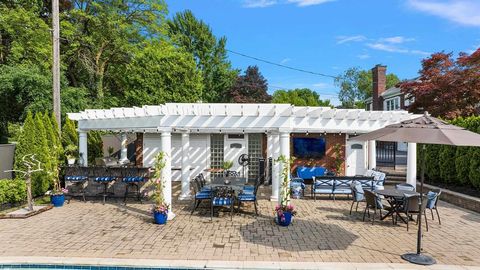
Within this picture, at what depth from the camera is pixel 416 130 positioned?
5.04 metres

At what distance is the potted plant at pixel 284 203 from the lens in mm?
7246

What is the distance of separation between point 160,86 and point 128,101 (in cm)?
269

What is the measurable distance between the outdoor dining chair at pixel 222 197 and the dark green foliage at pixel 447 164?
8.31 m

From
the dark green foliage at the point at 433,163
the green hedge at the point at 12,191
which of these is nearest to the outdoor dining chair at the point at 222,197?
the green hedge at the point at 12,191

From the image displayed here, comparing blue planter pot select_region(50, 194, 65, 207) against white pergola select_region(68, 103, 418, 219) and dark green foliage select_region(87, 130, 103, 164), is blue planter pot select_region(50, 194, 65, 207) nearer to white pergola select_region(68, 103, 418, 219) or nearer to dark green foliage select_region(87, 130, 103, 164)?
white pergola select_region(68, 103, 418, 219)

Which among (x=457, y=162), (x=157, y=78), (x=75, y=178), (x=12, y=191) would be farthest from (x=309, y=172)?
(x=157, y=78)

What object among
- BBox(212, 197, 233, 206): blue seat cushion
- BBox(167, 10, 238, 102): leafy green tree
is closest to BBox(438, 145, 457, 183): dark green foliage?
BBox(212, 197, 233, 206): blue seat cushion

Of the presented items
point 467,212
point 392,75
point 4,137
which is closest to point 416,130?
point 467,212

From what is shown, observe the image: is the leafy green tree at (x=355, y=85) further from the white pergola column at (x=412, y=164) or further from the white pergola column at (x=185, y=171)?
the white pergola column at (x=185, y=171)

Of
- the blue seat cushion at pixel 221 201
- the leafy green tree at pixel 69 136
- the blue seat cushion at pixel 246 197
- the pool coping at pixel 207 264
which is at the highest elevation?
the leafy green tree at pixel 69 136

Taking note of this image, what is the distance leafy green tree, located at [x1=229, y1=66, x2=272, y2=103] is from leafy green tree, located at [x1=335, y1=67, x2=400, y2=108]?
27480 millimetres

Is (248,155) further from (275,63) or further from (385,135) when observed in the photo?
(275,63)

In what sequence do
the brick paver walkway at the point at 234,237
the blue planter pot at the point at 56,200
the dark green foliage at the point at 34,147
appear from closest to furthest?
the brick paver walkway at the point at 234,237 < the blue planter pot at the point at 56,200 < the dark green foliage at the point at 34,147

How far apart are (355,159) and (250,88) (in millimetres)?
20642
